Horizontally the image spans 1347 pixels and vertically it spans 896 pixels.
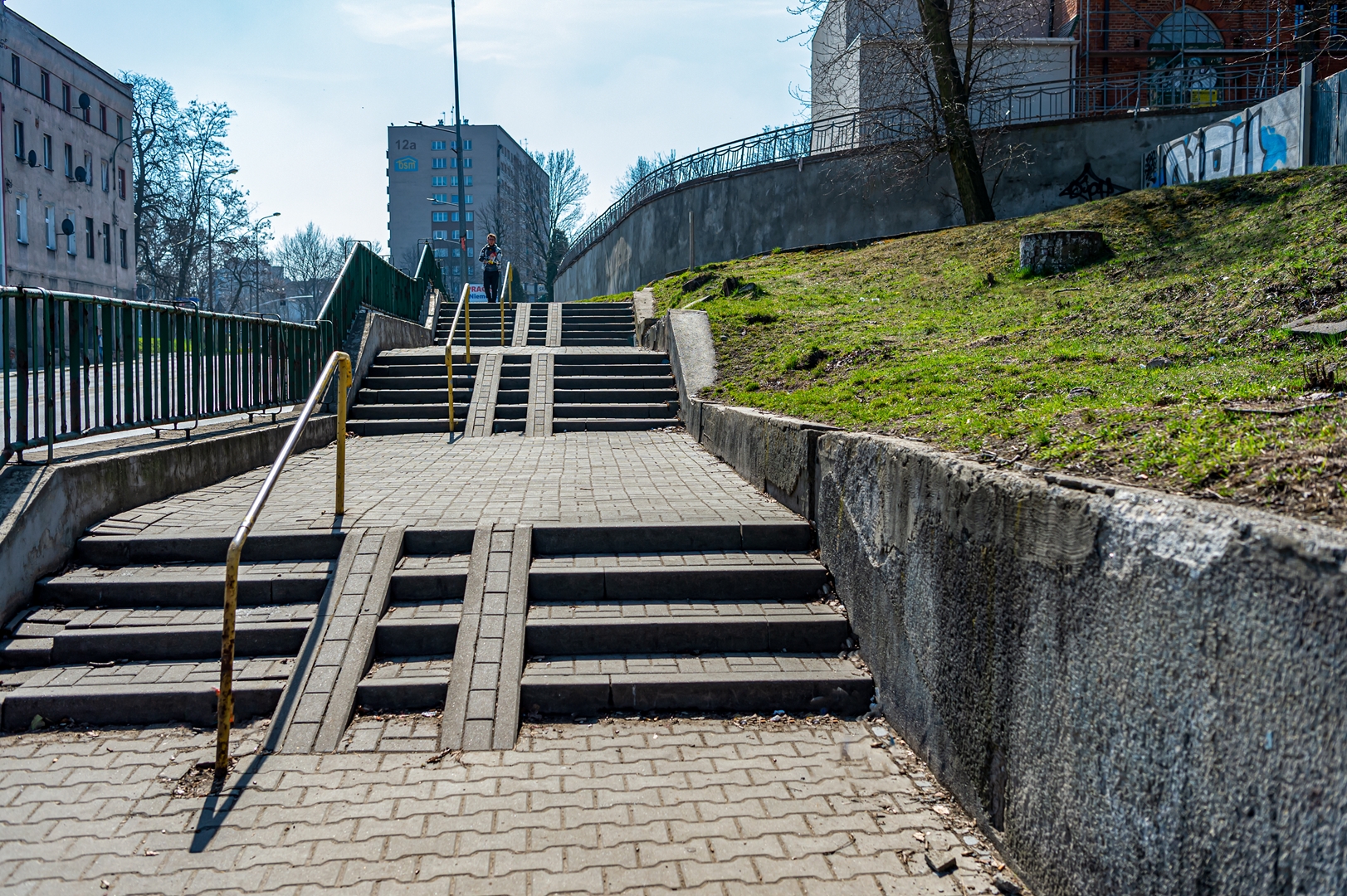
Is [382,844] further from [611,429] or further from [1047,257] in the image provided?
[1047,257]

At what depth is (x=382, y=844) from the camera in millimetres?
3652

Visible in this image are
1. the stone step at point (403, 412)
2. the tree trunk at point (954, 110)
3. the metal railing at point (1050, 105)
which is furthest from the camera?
the metal railing at point (1050, 105)

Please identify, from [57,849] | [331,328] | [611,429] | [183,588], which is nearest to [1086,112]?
[611,429]

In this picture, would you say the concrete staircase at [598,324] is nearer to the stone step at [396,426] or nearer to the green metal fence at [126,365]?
the stone step at [396,426]

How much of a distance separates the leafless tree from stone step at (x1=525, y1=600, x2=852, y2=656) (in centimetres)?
1536

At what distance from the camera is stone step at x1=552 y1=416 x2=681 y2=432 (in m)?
12.7

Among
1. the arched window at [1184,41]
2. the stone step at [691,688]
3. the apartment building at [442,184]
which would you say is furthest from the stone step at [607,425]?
the apartment building at [442,184]

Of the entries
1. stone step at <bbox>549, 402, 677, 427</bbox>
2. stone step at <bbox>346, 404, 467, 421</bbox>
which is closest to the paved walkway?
stone step at <bbox>549, 402, 677, 427</bbox>

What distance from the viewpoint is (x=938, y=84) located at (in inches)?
757

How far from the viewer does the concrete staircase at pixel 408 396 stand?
12719 millimetres

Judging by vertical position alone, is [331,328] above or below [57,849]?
above

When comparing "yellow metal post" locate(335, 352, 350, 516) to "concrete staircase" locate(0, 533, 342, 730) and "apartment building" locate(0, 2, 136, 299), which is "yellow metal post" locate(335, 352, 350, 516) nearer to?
"concrete staircase" locate(0, 533, 342, 730)

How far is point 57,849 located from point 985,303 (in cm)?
1088

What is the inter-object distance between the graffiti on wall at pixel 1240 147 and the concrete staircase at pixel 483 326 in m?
13.4
